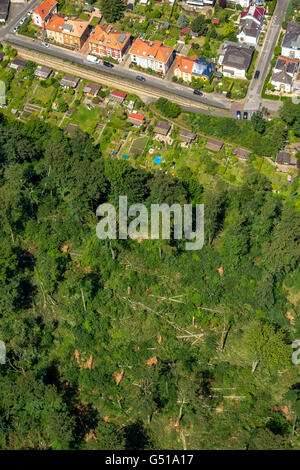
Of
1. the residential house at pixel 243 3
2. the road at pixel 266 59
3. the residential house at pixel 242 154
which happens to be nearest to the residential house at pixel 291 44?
the road at pixel 266 59

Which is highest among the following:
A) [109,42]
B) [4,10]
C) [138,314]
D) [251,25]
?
[251,25]

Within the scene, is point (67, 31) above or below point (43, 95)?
above

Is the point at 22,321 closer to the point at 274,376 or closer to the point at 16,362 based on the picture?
the point at 16,362

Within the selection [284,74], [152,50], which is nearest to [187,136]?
[152,50]

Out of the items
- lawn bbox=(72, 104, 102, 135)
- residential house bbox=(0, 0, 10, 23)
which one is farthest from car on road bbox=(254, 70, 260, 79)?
residential house bbox=(0, 0, 10, 23)

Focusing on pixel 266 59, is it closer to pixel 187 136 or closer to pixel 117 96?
pixel 187 136

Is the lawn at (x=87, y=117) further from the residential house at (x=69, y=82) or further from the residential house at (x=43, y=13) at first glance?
the residential house at (x=43, y=13)

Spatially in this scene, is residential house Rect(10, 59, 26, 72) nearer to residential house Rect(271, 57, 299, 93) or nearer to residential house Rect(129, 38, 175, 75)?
residential house Rect(129, 38, 175, 75)
